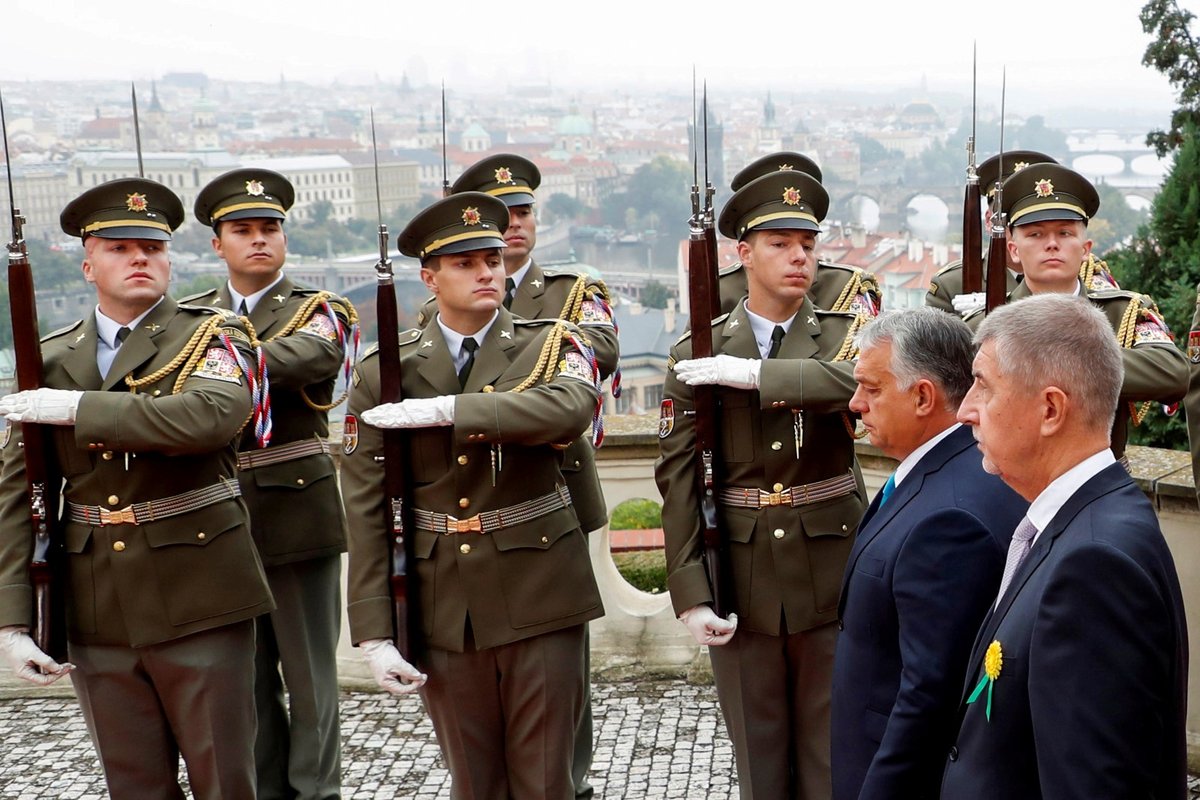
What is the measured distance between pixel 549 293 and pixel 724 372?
69.7 inches

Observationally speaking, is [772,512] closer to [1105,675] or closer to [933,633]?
[933,633]

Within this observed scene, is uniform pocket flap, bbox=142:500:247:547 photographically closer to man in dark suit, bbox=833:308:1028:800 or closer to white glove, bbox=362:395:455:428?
white glove, bbox=362:395:455:428

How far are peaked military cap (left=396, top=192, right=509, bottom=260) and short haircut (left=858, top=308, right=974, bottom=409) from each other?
69.6 inches

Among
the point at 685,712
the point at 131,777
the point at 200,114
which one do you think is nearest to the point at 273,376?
the point at 131,777

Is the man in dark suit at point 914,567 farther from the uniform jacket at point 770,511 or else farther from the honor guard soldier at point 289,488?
the honor guard soldier at point 289,488

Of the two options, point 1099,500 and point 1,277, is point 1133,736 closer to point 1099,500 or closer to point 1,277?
point 1099,500

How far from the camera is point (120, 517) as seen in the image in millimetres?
4824

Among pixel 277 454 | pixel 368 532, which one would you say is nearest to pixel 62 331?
pixel 277 454

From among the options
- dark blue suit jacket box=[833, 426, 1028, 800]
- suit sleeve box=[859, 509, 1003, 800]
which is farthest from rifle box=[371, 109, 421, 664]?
suit sleeve box=[859, 509, 1003, 800]

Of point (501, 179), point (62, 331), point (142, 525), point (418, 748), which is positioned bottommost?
point (418, 748)

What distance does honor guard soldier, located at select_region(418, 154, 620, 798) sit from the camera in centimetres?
598

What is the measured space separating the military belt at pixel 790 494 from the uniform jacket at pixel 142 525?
1653 millimetres

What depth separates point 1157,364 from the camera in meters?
5.13

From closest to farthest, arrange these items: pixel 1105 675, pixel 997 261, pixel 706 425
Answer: pixel 1105 675
pixel 706 425
pixel 997 261
